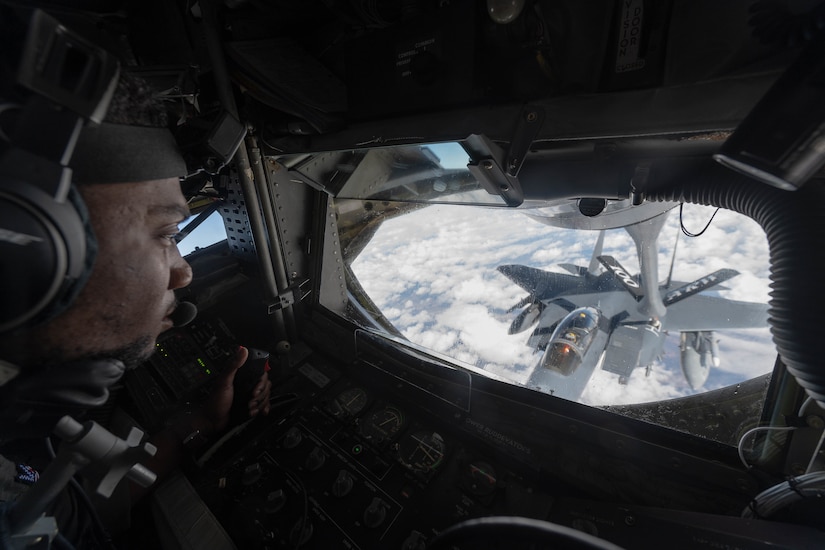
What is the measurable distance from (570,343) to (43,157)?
6.20m

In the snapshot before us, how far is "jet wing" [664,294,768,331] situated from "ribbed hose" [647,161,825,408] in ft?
24.8

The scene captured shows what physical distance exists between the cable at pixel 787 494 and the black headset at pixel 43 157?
141 centimetres

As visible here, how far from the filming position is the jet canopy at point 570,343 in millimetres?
5578

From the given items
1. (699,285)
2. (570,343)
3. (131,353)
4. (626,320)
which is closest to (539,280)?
(626,320)

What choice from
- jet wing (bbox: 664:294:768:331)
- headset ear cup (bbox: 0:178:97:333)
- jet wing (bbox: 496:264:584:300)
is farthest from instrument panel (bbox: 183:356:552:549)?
jet wing (bbox: 496:264:584:300)

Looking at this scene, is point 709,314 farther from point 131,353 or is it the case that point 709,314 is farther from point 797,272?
point 131,353

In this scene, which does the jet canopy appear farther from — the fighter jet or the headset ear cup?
the headset ear cup

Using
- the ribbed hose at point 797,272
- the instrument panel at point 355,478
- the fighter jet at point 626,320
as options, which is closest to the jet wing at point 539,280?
the fighter jet at point 626,320

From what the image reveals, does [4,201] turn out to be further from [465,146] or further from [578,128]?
[578,128]

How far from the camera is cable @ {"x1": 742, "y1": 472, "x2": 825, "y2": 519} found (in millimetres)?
695

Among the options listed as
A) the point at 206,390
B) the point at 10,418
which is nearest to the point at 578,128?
the point at 10,418

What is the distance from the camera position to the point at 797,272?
648mm

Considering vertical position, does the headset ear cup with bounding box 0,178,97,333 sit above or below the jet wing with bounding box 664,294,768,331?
above

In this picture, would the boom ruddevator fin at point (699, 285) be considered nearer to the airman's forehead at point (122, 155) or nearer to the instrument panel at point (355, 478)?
the instrument panel at point (355, 478)
